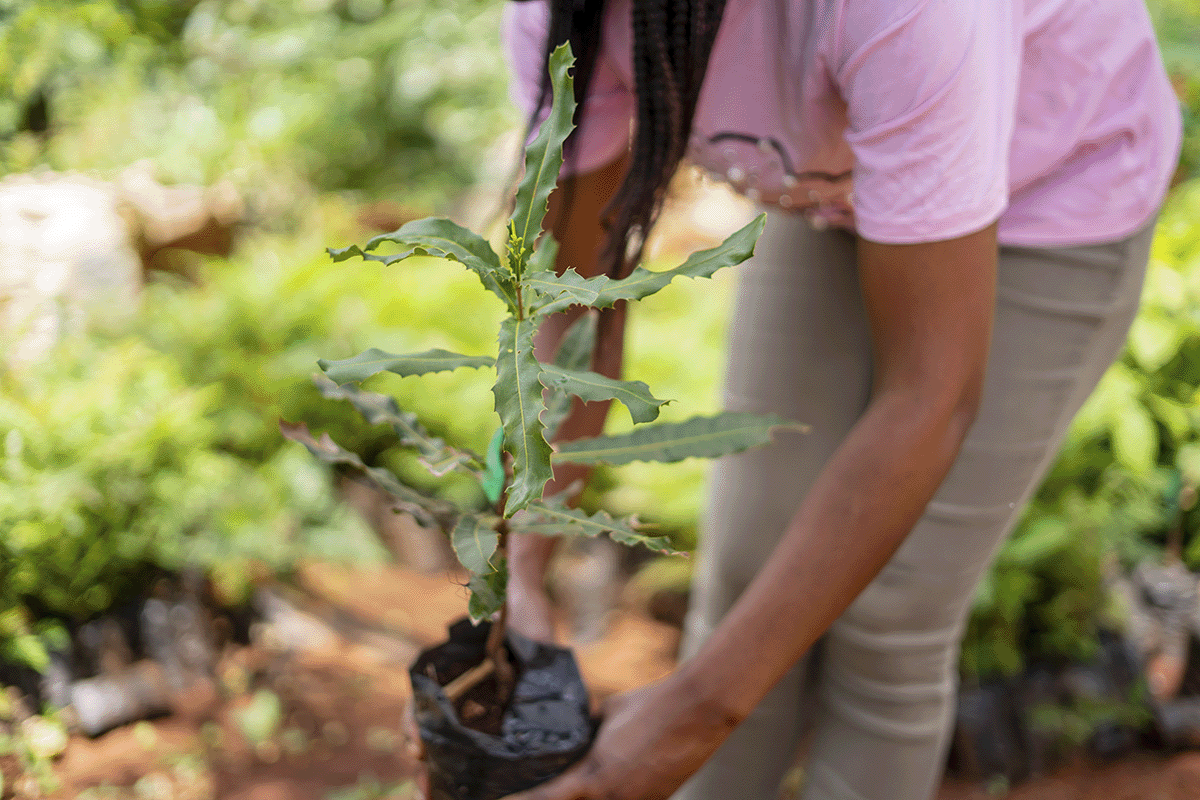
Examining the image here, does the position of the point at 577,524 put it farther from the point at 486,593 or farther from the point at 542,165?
the point at 542,165

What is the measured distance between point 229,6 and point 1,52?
7.47 ft

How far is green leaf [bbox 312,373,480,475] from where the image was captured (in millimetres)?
938

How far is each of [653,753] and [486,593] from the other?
27 centimetres

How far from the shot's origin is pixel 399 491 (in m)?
0.96

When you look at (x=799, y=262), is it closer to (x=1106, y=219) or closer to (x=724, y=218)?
(x=1106, y=219)

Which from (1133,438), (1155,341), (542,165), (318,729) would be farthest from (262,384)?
(1155,341)

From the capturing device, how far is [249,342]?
2717 mm

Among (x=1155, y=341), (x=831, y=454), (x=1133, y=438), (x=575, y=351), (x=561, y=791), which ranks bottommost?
(x=1133, y=438)

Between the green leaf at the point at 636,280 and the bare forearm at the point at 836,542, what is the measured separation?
0.27m

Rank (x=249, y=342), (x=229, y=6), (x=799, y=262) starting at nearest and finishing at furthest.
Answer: (x=799, y=262), (x=249, y=342), (x=229, y=6)

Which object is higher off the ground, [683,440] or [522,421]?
[522,421]

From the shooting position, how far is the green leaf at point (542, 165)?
29.2 inches

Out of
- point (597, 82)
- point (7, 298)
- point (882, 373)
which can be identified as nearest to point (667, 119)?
point (597, 82)

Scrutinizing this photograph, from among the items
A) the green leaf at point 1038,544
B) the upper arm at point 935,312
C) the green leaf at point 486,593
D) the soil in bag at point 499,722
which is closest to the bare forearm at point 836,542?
A: the upper arm at point 935,312
